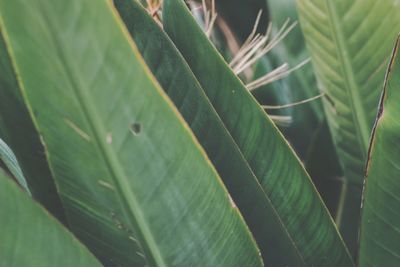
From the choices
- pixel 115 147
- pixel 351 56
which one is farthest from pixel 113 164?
pixel 351 56

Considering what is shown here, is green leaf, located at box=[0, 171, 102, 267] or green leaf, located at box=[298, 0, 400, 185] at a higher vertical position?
green leaf, located at box=[0, 171, 102, 267]

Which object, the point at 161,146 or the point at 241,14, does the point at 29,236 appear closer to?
the point at 161,146

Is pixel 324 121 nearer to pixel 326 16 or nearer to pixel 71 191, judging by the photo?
pixel 326 16

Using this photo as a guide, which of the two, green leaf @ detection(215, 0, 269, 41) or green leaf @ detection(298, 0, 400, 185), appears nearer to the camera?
green leaf @ detection(298, 0, 400, 185)

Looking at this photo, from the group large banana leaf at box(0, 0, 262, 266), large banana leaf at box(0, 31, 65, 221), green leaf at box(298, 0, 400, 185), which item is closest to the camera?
large banana leaf at box(0, 0, 262, 266)

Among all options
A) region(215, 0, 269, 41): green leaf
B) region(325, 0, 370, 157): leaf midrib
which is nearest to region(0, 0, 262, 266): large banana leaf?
region(325, 0, 370, 157): leaf midrib

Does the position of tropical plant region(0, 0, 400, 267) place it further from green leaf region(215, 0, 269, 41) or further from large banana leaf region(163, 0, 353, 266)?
green leaf region(215, 0, 269, 41)

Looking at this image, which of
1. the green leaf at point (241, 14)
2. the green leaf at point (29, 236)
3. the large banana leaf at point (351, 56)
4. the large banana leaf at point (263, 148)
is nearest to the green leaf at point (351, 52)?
the large banana leaf at point (351, 56)

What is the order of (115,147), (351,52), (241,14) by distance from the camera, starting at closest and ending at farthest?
(115,147), (351,52), (241,14)
